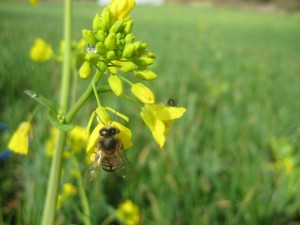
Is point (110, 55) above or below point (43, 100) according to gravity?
above

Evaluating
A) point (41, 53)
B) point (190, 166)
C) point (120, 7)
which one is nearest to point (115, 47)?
point (120, 7)

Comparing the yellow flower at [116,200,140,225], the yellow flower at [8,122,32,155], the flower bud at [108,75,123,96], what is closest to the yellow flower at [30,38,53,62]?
the yellow flower at [8,122,32,155]

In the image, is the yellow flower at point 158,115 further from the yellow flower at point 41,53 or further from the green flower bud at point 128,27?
the yellow flower at point 41,53

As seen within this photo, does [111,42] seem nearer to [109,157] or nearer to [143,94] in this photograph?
[143,94]

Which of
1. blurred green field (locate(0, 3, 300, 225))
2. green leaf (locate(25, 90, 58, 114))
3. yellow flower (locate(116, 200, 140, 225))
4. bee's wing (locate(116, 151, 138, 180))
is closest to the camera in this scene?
green leaf (locate(25, 90, 58, 114))

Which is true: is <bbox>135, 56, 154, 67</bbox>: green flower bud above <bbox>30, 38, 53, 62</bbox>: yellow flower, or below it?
above

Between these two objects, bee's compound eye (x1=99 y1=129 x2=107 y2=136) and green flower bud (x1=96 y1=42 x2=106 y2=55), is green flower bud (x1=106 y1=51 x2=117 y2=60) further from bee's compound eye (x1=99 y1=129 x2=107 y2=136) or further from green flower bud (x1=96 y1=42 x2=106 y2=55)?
bee's compound eye (x1=99 y1=129 x2=107 y2=136)
